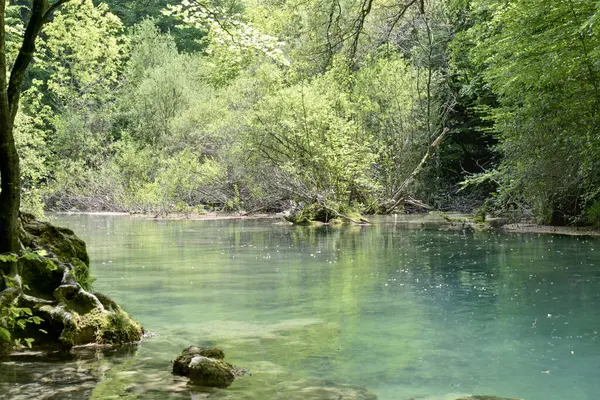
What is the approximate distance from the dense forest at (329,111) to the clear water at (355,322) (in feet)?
12.1

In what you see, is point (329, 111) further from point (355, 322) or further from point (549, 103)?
point (355, 322)

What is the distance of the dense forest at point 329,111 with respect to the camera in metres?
17.5

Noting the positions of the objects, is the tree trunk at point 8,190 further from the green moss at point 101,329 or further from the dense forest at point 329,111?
the dense forest at point 329,111

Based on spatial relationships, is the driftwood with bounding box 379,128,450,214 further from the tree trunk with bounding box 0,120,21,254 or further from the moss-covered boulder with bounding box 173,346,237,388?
the moss-covered boulder with bounding box 173,346,237,388

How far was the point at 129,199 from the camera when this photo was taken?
40000mm

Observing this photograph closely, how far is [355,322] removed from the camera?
30.9 ft

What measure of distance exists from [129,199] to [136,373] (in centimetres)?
3415

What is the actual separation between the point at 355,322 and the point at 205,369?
10.7 ft

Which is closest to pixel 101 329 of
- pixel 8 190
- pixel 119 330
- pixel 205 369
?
pixel 119 330

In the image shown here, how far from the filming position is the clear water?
6566 mm

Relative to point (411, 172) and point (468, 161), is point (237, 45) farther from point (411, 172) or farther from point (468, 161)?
point (468, 161)

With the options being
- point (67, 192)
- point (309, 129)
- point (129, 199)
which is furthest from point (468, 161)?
point (67, 192)

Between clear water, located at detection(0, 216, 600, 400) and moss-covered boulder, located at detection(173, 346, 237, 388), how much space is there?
14 centimetres

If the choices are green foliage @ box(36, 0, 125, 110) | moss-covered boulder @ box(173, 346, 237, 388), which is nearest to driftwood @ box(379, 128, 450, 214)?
green foliage @ box(36, 0, 125, 110)
